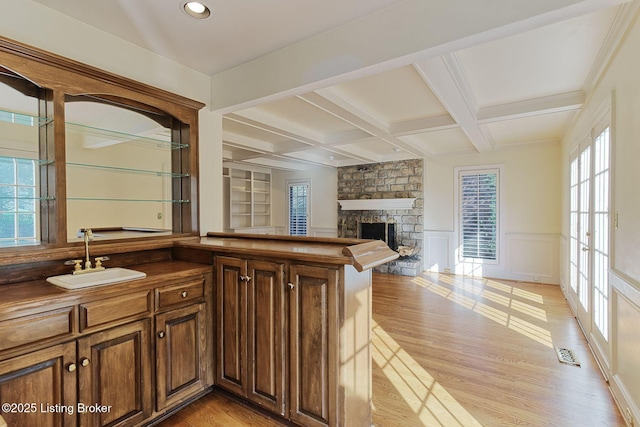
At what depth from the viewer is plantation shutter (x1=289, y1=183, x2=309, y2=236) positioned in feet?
26.6

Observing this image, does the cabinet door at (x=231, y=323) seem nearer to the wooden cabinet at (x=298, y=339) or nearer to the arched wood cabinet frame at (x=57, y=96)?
the wooden cabinet at (x=298, y=339)

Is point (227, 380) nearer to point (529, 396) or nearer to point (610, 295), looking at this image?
point (529, 396)

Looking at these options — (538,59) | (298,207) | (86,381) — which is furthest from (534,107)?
(298,207)

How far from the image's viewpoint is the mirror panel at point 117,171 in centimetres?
209

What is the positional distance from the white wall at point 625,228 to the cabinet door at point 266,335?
2.03 metres

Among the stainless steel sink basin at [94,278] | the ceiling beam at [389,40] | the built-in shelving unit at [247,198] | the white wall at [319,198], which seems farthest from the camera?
the white wall at [319,198]

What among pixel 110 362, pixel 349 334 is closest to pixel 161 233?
pixel 110 362

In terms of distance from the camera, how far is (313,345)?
5.59 ft

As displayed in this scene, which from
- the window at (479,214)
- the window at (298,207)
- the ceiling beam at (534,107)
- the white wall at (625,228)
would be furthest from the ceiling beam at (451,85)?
the window at (298,207)

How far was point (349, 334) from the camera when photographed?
165 cm

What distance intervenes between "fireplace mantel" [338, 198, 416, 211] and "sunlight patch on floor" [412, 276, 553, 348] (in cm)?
159

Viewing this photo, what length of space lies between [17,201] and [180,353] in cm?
136

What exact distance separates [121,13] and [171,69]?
604 mm

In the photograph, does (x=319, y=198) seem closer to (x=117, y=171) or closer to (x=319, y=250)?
(x=117, y=171)
